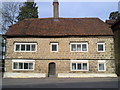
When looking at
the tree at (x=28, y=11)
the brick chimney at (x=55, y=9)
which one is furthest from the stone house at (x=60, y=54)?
the tree at (x=28, y=11)

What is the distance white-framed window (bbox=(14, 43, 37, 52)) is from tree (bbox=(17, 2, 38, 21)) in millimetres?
20398

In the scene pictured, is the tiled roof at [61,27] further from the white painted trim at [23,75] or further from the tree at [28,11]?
the tree at [28,11]

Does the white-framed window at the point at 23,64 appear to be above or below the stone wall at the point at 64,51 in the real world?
below

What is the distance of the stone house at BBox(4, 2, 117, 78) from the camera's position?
83.9ft

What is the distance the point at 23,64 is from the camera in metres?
26.0

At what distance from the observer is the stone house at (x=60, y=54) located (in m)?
25.6

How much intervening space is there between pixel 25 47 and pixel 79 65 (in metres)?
8.27

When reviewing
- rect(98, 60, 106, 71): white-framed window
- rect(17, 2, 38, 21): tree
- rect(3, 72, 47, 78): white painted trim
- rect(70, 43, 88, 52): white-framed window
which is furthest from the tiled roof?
rect(17, 2, 38, 21): tree

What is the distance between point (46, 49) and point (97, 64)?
763cm

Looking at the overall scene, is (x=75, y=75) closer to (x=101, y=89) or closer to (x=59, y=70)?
(x=59, y=70)

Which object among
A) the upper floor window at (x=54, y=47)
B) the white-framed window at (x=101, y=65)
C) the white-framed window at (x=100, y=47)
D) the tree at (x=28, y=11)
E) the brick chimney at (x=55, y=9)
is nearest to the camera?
the white-framed window at (x=101, y=65)

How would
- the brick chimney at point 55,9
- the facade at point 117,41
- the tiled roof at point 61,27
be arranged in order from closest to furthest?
1. the facade at point 117,41
2. the tiled roof at point 61,27
3. the brick chimney at point 55,9

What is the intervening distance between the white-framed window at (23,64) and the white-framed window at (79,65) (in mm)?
5818

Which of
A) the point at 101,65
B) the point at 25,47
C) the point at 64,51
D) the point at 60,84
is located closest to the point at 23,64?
the point at 25,47
